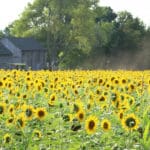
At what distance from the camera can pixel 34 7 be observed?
6022cm

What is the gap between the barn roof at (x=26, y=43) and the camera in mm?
60688

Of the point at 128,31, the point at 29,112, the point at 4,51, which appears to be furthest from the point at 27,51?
the point at 29,112

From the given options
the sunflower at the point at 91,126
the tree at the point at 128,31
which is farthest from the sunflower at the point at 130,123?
the tree at the point at 128,31

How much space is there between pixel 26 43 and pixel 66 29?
542 centimetres

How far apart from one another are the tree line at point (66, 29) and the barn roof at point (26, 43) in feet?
1.81

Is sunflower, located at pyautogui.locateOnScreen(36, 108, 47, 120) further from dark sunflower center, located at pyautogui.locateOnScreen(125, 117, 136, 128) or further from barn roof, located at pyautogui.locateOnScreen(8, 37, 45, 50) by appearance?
barn roof, located at pyautogui.locateOnScreen(8, 37, 45, 50)

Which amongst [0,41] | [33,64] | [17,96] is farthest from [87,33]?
[17,96]

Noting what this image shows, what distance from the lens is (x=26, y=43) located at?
60.9 meters

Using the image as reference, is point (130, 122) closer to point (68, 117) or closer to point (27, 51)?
point (68, 117)

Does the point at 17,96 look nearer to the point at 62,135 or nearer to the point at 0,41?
the point at 62,135

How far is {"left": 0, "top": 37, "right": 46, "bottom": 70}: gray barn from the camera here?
5934cm

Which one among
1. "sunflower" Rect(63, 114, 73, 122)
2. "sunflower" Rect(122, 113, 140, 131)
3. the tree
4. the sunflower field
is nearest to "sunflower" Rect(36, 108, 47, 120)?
the sunflower field

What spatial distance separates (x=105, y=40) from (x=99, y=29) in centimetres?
188

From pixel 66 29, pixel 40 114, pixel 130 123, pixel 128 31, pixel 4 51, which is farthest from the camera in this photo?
pixel 128 31
